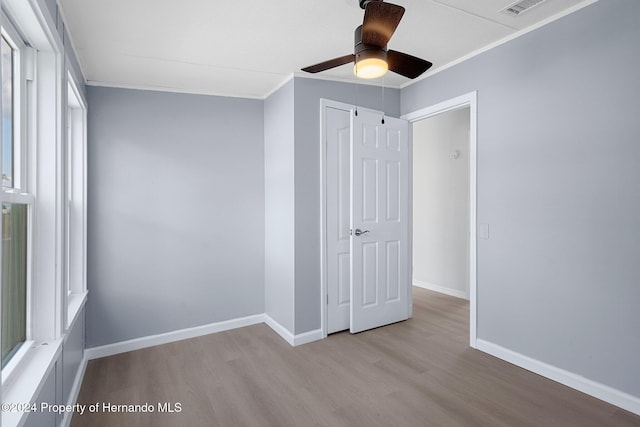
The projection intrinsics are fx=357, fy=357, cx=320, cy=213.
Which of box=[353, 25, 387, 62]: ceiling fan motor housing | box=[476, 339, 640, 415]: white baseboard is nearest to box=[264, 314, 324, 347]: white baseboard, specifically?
box=[476, 339, 640, 415]: white baseboard

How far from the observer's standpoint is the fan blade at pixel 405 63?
197 cm

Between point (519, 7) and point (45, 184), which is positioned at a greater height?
point (519, 7)

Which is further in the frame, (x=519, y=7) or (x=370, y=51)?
(x=519, y=7)

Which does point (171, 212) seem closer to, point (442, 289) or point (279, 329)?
point (279, 329)

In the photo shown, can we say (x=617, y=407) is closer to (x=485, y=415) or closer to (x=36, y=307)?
(x=485, y=415)

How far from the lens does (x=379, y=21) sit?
1639mm

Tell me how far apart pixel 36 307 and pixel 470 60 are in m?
3.47

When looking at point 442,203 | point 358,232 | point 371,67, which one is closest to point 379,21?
point 371,67

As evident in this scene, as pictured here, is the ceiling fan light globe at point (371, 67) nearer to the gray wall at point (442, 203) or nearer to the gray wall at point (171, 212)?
the gray wall at point (171, 212)

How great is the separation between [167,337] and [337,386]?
1810 mm

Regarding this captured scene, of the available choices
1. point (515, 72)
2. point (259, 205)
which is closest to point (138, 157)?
point (259, 205)

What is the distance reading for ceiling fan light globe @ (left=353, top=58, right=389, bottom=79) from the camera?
177 centimetres

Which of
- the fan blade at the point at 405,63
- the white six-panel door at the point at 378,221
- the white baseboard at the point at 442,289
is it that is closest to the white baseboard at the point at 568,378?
the white six-panel door at the point at 378,221

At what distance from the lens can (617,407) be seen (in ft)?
7.11
